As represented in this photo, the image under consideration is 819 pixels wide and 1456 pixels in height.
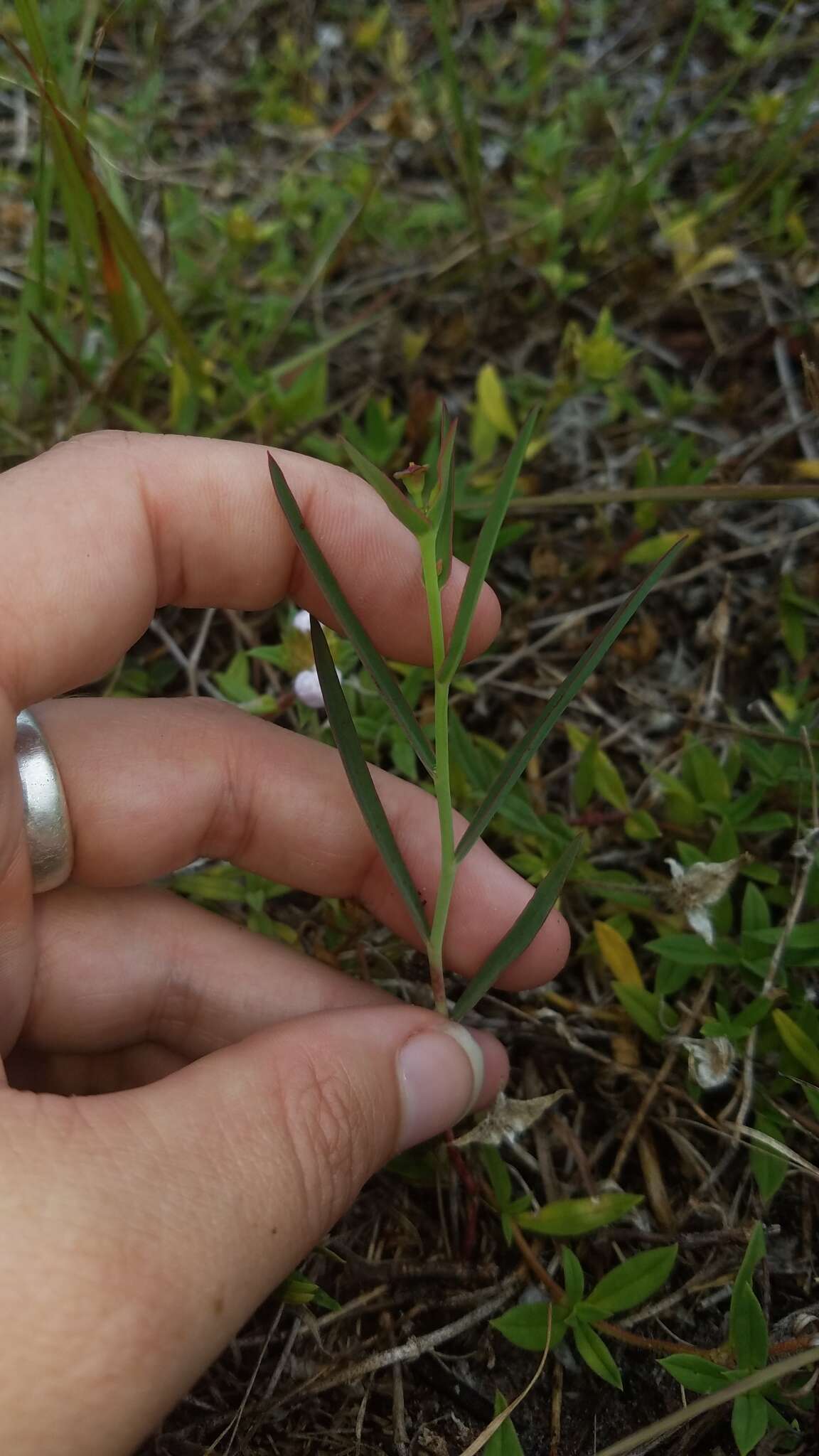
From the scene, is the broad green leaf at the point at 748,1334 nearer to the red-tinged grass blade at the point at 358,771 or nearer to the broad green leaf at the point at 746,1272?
the broad green leaf at the point at 746,1272

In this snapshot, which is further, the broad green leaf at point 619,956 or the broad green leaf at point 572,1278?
the broad green leaf at point 619,956

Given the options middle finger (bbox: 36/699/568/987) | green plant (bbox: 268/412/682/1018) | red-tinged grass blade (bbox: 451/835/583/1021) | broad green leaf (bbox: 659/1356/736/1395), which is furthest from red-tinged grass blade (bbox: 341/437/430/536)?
broad green leaf (bbox: 659/1356/736/1395)

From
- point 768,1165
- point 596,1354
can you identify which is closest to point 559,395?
point 768,1165

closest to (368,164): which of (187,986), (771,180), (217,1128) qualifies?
(771,180)

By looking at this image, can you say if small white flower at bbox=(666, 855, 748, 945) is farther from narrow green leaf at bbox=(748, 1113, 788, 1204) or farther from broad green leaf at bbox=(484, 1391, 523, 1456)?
broad green leaf at bbox=(484, 1391, 523, 1456)

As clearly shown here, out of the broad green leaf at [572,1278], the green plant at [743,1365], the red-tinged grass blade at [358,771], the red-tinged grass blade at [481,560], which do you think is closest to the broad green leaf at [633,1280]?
the broad green leaf at [572,1278]

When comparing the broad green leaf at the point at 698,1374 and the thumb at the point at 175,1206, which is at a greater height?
the thumb at the point at 175,1206

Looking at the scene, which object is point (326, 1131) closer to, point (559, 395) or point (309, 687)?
point (309, 687)
